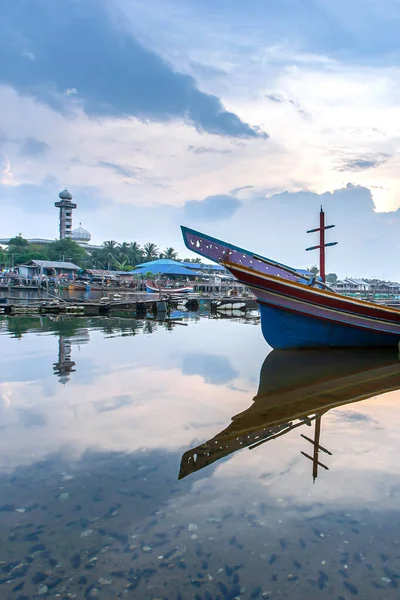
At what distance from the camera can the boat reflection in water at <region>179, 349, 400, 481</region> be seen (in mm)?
5413

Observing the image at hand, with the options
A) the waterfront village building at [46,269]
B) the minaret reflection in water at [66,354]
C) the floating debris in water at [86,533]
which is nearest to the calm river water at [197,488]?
the floating debris in water at [86,533]

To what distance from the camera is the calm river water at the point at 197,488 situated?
3020 mm

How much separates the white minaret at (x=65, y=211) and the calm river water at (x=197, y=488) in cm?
10976

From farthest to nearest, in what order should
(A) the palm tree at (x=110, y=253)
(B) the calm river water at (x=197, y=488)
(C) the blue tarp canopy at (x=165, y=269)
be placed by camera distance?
(A) the palm tree at (x=110, y=253) < (C) the blue tarp canopy at (x=165, y=269) < (B) the calm river water at (x=197, y=488)

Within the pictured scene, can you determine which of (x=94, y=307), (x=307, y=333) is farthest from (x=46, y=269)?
(x=307, y=333)

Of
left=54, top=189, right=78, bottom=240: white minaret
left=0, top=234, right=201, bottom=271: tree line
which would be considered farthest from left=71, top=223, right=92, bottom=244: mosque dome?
left=0, top=234, right=201, bottom=271: tree line

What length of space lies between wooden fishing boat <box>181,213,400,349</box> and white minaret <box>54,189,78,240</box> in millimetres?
107383

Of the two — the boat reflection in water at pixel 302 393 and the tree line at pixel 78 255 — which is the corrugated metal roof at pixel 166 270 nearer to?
the tree line at pixel 78 255

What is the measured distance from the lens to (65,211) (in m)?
111

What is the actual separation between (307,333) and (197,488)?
9055mm

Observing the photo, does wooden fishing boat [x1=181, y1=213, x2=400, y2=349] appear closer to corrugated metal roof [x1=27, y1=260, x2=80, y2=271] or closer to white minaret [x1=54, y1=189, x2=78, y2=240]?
corrugated metal roof [x1=27, y1=260, x2=80, y2=271]

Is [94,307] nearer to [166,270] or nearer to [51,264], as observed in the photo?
[166,270]

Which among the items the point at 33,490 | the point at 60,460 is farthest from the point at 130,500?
the point at 60,460

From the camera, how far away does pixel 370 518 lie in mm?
3826
